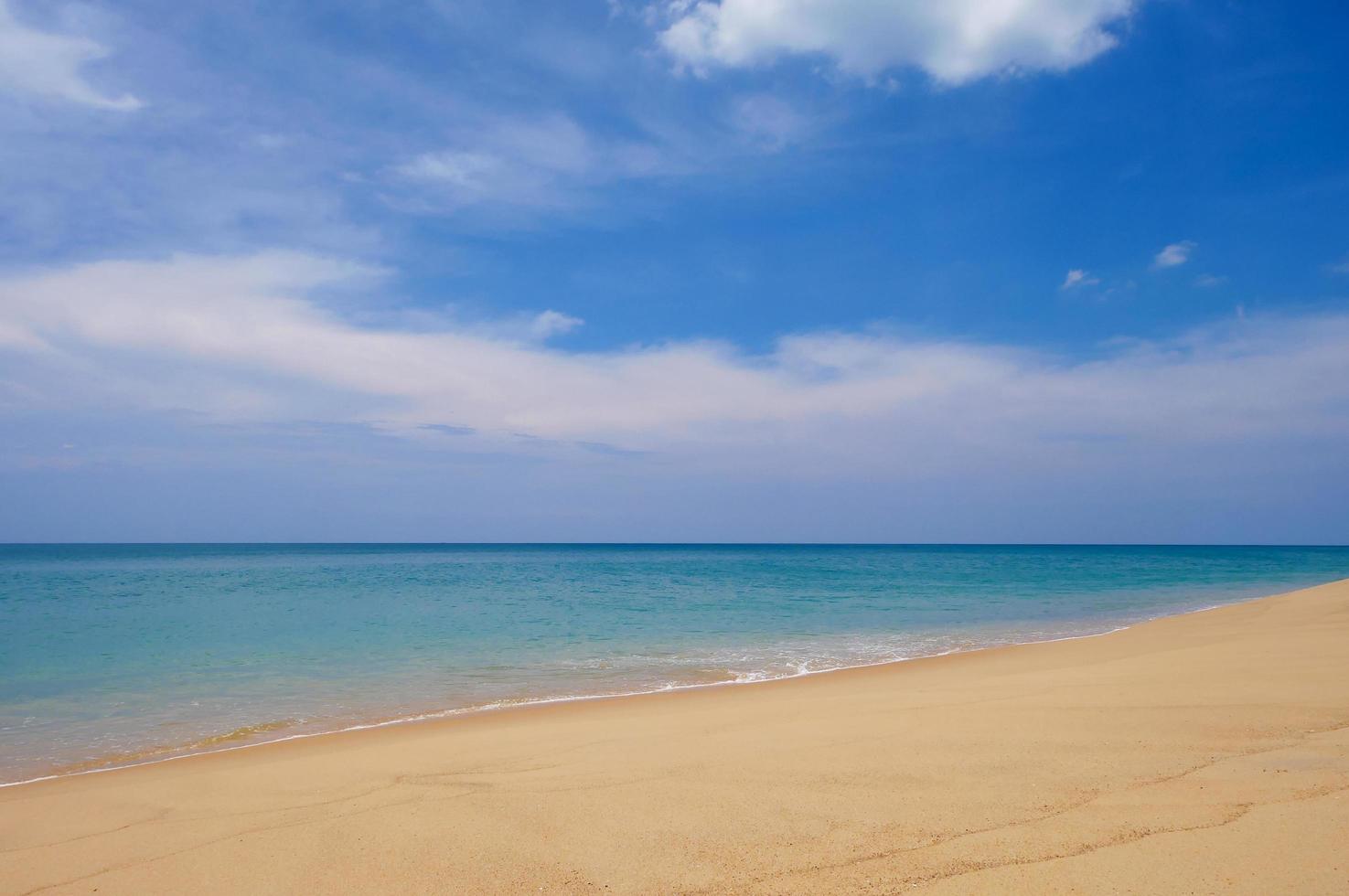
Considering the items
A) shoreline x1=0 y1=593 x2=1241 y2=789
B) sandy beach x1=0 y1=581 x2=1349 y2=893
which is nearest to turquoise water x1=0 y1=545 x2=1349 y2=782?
shoreline x1=0 y1=593 x2=1241 y2=789

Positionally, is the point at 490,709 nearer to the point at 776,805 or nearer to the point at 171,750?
the point at 171,750

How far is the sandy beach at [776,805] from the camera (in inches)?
164

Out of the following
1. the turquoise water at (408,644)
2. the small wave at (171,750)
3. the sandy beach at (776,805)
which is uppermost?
the sandy beach at (776,805)

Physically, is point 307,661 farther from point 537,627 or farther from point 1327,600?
point 1327,600

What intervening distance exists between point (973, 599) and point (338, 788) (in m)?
26.8

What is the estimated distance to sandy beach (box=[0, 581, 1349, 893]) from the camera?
4.16 m

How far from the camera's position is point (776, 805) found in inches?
207

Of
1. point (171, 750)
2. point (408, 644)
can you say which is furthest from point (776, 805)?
point (408, 644)

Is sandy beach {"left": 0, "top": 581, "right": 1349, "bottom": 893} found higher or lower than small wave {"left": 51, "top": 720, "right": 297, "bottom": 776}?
higher

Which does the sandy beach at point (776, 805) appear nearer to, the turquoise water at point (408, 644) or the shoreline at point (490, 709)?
the shoreline at point (490, 709)

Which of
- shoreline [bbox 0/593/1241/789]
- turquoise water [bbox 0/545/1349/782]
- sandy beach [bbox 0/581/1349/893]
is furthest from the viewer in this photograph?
turquoise water [bbox 0/545/1349/782]

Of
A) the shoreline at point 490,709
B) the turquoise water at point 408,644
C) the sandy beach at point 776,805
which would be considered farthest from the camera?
the turquoise water at point 408,644

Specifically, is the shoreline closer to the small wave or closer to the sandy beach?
the small wave

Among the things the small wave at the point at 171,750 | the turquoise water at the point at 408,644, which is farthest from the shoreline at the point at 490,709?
the turquoise water at the point at 408,644
